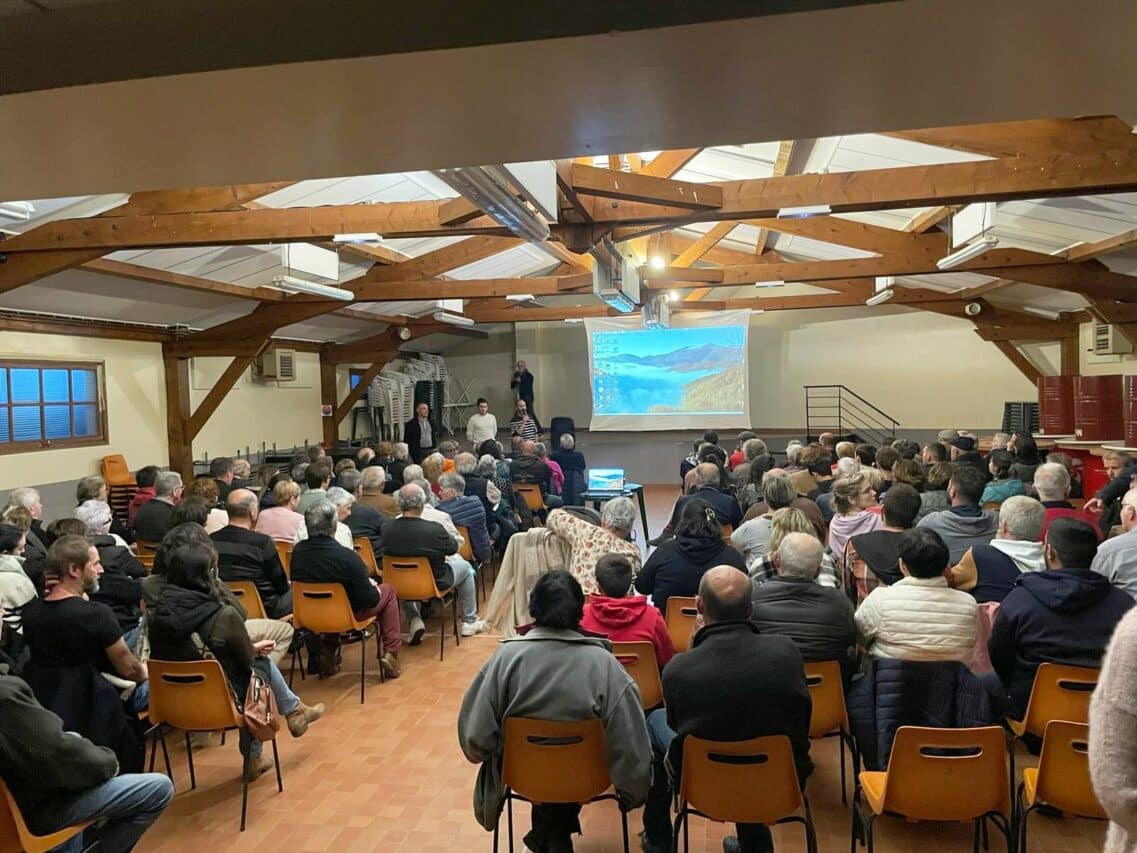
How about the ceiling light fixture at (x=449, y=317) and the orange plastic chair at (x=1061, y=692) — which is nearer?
the orange plastic chair at (x=1061, y=692)

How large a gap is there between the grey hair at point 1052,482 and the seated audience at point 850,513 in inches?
35.0

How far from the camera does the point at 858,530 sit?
12.9ft

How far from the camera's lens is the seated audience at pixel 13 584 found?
3133 millimetres

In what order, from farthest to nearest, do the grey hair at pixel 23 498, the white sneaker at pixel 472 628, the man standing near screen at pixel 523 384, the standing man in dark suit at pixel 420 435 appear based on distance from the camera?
the man standing near screen at pixel 523 384 → the standing man in dark suit at pixel 420 435 → the white sneaker at pixel 472 628 → the grey hair at pixel 23 498

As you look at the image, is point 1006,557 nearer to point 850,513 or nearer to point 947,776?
point 850,513

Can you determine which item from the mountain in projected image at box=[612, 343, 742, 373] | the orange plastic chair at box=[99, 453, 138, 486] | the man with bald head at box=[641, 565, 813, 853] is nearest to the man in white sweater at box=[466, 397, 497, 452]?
the mountain in projected image at box=[612, 343, 742, 373]

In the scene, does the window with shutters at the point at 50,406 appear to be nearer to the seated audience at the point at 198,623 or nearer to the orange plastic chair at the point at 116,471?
the orange plastic chair at the point at 116,471

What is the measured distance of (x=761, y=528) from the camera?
4.01 metres

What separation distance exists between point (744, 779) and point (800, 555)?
0.83 m

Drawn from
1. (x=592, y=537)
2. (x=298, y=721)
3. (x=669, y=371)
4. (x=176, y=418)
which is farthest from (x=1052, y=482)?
(x=669, y=371)

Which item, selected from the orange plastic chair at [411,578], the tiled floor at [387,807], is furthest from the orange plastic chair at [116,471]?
the tiled floor at [387,807]

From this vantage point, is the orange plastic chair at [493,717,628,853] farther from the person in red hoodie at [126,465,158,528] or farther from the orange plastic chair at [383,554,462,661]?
the person in red hoodie at [126,465,158,528]

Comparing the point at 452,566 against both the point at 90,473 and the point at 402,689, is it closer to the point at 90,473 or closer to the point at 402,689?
the point at 402,689

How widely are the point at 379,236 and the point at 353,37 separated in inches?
136
